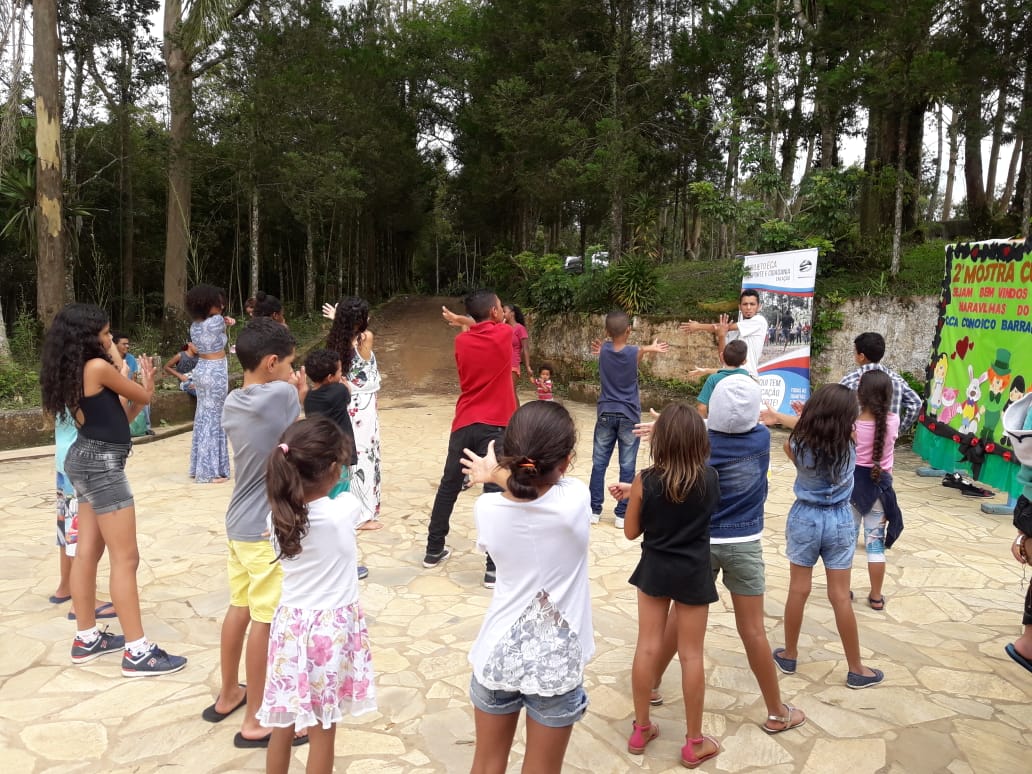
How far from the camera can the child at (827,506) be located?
121 inches

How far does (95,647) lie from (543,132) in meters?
12.3

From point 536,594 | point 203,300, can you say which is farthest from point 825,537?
point 203,300

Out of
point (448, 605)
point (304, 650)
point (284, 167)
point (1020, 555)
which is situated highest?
point (284, 167)

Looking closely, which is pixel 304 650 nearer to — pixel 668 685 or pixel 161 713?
pixel 161 713

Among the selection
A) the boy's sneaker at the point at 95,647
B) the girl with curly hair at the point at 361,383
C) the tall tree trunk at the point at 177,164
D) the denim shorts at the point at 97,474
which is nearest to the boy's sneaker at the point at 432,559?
the girl with curly hair at the point at 361,383

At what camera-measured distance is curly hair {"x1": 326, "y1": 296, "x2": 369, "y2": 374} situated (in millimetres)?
4926

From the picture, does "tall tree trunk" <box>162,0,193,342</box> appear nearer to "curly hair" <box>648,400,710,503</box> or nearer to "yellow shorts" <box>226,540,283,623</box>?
Answer: "yellow shorts" <box>226,540,283,623</box>

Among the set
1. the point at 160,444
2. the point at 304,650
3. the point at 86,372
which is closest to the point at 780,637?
the point at 304,650

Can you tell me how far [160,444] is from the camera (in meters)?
8.46

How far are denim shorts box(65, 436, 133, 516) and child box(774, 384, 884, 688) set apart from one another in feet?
9.90

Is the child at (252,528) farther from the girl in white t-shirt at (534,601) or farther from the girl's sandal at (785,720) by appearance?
the girl's sandal at (785,720)

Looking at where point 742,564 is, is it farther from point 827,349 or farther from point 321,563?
point 827,349

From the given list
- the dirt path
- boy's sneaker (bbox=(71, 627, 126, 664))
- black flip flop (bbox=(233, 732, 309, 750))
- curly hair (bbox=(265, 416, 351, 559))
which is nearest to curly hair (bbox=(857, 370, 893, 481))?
curly hair (bbox=(265, 416, 351, 559))

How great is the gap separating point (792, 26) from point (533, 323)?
7.39m
